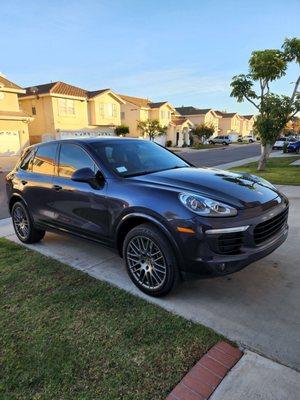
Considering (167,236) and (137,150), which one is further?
(137,150)

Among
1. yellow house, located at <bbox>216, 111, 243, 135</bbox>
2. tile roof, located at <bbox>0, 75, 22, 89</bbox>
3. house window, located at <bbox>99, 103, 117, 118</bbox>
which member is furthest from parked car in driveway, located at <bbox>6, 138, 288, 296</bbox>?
yellow house, located at <bbox>216, 111, 243, 135</bbox>

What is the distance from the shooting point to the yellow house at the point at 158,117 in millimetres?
47438

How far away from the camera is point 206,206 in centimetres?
313

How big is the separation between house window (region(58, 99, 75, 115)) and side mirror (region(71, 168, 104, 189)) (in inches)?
1241

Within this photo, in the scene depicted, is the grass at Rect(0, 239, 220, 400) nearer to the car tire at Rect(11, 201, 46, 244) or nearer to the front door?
the front door

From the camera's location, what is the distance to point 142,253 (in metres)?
3.54

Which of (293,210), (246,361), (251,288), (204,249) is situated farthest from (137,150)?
(293,210)

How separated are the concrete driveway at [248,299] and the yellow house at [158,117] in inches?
1660

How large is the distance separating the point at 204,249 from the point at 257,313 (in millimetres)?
836

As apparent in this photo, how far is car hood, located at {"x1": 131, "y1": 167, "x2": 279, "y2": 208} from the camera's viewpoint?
3.30m

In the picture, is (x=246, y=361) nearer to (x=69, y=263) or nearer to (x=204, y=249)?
(x=204, y=249)

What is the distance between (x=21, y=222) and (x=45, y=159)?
1260 millimetres

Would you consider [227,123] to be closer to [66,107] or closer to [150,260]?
[66,107]

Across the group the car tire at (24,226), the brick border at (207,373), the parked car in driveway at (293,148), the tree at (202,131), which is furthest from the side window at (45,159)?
the tree at (202,131)
